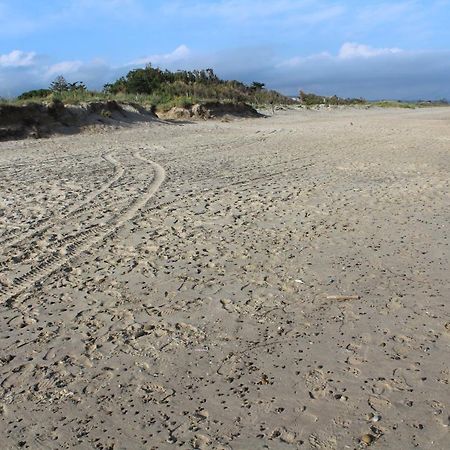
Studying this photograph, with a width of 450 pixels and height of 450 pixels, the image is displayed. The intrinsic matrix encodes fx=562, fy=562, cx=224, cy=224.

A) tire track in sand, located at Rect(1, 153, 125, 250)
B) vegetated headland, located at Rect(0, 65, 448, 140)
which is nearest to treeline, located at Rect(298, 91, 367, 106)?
vegetated headland, located at Rect(0, 65, 448, 140)

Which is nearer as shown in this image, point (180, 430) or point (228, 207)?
point (180, 430)

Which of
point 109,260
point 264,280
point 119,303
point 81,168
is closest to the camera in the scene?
point 119,303

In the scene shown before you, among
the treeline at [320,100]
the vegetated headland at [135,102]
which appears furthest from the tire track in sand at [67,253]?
the treeline at [320,100]

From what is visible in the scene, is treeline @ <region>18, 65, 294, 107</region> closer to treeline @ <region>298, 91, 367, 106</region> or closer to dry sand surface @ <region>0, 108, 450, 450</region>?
treeline @ <region>298, 91, 367, 106</region>

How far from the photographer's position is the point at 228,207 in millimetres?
7914

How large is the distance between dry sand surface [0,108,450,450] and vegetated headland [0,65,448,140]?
10007mm

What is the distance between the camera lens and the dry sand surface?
10.5 feet

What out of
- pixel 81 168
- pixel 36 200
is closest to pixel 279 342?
pixel 36 200

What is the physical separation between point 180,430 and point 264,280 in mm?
2263

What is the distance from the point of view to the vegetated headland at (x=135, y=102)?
1872cm

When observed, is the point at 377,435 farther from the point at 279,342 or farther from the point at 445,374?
the point at 279,342

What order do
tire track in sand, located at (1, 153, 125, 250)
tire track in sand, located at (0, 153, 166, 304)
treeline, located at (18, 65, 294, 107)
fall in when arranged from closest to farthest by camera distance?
tire track in sand, located at (0, 153, 166, 304), tire track in sand, located at (1, 153, 125, 250), treeline, located at (18, 65, 294, 107)

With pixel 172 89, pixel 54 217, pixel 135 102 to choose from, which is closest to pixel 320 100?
pixel 172 89

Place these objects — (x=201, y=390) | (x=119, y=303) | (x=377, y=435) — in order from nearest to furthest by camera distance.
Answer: (x=377, y=435)
(x=201, y=390)
(x=119, y=303)
